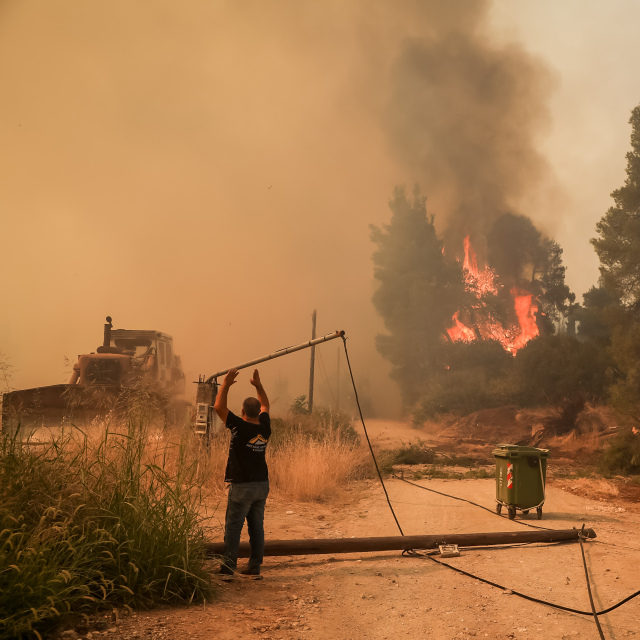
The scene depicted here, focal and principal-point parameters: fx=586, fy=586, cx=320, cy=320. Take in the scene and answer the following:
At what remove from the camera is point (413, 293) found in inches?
2071

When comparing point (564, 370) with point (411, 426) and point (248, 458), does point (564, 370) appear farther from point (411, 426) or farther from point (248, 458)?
point (248, 458)

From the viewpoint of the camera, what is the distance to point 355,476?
16031 millimetres

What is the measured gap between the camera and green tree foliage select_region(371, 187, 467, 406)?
2035 inches

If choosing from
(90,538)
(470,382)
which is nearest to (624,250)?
(470,382)

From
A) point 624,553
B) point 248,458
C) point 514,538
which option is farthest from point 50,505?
point 624,553

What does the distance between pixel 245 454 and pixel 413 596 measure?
7.22ft

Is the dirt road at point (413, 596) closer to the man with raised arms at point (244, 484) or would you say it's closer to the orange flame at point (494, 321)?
the man with raised arms at point (244, 484)

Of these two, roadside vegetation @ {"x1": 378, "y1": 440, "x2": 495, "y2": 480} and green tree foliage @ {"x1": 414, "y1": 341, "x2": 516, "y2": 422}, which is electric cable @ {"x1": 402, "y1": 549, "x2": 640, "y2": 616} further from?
green tree foliage @ {"x1": 414, "y1": 341, "x2": 516, "y2": 422}

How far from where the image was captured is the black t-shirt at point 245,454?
6.17m

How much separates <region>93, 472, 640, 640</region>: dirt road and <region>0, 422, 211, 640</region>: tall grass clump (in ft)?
1.04

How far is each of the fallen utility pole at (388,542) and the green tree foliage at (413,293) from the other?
41.3m

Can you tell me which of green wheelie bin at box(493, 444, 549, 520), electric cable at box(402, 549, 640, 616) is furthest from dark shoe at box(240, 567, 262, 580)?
green wheelie bin at box(493, 444, 549, 520)

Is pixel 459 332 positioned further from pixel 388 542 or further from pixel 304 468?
pixel 388 542

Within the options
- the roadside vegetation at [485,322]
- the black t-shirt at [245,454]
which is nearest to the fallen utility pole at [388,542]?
the black t-shirt at [245,454]
